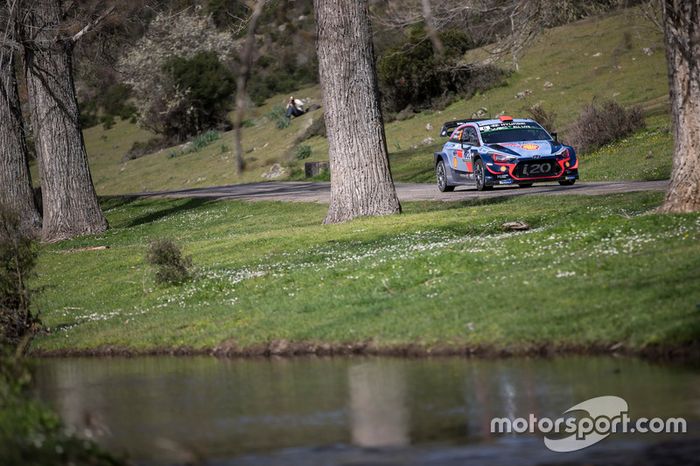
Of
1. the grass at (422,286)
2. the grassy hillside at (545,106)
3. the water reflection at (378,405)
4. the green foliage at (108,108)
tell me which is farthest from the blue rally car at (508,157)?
the green foliage at (108,108)

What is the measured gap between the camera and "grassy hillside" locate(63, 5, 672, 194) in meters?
38.5

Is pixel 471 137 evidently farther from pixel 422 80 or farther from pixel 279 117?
pixel 279 117

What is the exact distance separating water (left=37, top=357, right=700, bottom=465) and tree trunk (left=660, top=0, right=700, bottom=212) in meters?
6.60

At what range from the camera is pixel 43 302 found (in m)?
19.2

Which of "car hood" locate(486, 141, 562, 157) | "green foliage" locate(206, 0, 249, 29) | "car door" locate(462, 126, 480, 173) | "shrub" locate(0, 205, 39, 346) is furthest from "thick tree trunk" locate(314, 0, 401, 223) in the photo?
"shrub" locate(0, 205, 39, 346)

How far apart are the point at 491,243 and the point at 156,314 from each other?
4.73 metres

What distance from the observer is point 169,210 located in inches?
1405

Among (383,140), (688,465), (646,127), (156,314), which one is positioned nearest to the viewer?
(688,465)

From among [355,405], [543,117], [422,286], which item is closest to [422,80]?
[543,117]

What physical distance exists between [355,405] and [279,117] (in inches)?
1951

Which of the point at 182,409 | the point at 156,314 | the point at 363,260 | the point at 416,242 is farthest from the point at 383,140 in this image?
the point at 182,409

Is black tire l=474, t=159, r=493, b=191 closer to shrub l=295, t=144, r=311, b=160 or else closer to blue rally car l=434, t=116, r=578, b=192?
blue rally car l=434, t=116, r=578, b=192

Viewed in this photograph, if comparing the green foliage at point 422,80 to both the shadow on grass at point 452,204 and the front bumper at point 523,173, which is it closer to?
the front bumper at point 523,173

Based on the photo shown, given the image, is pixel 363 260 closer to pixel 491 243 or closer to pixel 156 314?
pixel 491 243
